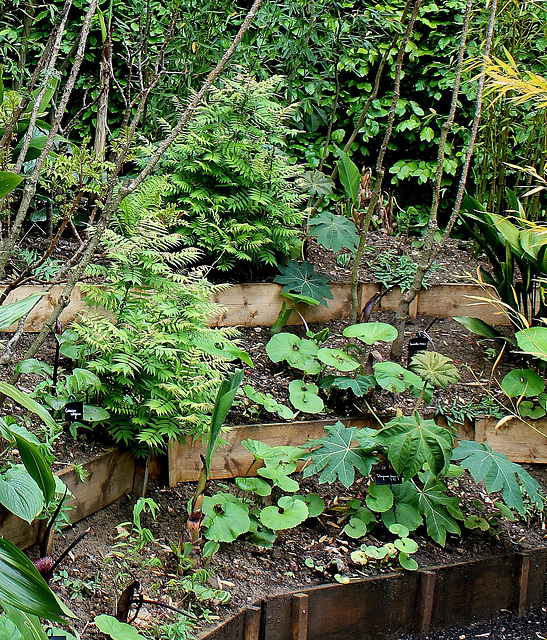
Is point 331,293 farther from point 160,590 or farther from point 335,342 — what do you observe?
point 160,590

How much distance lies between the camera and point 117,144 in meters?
1.55

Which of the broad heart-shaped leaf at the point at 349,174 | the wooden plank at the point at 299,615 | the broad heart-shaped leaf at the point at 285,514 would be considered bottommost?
the wooden plank at the point at 299,615

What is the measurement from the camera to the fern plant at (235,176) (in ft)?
10.1

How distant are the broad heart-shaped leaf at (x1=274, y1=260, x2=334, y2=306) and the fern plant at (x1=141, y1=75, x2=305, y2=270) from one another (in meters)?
0.11

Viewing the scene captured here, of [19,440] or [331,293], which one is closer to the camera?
[19,440]

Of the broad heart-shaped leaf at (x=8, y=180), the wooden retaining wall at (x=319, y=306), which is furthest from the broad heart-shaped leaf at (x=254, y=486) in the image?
the broad heart-shaped leaf at (x=8, y=180)

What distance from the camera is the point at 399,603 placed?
2.30 m

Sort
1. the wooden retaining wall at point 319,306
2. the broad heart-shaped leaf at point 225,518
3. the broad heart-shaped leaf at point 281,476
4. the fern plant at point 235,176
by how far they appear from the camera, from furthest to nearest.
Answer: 1. the fern plant at point 235,176
2. the wooden retaining wall at point 319,306
3. the broad heart-shaped leaf at point 281,476
4. the broad heart-shaped leaf at point 225,518

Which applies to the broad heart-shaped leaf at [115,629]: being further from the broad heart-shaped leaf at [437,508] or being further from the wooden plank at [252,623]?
the broad heart-shaped leaf at [437,508]

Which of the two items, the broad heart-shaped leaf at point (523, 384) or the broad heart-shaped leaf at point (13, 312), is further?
the broad heart-shaped leaf at point (523, 384)

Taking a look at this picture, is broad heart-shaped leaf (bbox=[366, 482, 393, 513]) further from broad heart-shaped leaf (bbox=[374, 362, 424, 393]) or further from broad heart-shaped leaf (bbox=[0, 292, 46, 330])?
broad heart-shaped leaf (bbox=[0, 292, 46, 330])

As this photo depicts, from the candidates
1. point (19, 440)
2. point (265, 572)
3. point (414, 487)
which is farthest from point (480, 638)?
point (19, 440)

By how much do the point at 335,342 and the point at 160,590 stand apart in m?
1.56

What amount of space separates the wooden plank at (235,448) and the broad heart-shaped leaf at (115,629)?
2.71ft
